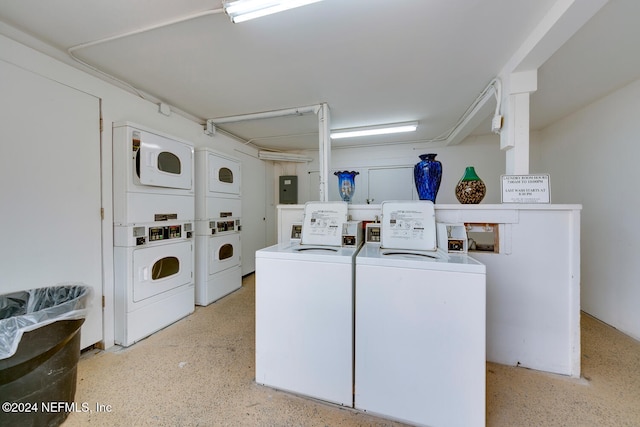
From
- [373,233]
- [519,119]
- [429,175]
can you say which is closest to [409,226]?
[373,233]

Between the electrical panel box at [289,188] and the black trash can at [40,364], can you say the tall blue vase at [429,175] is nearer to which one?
the black trash can at [40,364]

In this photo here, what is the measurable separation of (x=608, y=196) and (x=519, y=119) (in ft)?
5.31

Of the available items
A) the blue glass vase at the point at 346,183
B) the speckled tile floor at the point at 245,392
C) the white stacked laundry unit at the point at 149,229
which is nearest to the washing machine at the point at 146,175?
the white stacked laundry unit at the point at 149,229

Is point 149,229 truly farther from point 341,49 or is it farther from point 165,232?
point 341,49

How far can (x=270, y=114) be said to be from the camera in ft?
9.62

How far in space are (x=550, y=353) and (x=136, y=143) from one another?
12.6 ft

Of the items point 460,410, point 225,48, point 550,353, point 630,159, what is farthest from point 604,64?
point 225,48

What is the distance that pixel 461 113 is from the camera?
120 inches

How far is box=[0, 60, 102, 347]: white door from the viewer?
1.54 metres

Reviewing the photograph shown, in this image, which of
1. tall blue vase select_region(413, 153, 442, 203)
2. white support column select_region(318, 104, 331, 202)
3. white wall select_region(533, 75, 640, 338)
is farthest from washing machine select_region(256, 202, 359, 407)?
white wall select_region(533, 75, 640, 338)

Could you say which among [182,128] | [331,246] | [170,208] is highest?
[182,128]

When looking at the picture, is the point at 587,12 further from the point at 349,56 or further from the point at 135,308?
the point at 135,308

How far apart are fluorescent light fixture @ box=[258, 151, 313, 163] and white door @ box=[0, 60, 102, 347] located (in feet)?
8.77

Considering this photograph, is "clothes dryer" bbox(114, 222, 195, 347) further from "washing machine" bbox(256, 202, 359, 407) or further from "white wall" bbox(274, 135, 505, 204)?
"white wall" bbox(274, 135, 505, 204)
